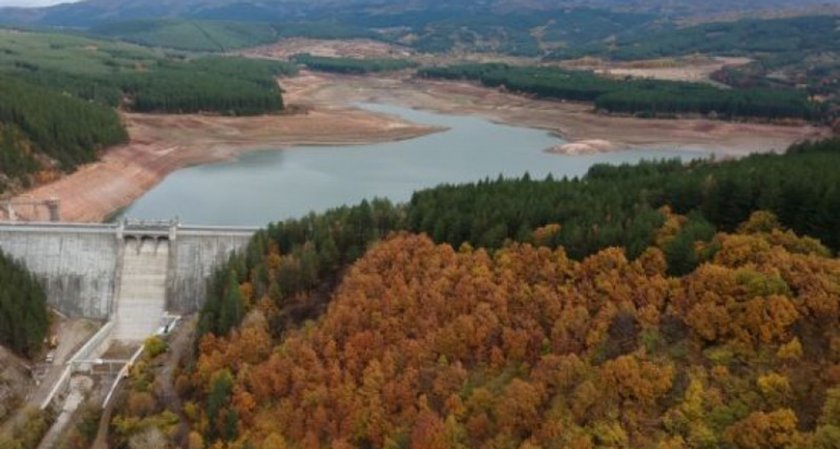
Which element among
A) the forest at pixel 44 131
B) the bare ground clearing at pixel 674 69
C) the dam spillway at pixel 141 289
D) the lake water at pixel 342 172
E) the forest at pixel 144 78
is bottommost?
the dam spillway at pixel 141 289

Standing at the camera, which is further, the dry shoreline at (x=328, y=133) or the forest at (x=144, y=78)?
the forest at (x=144, y=78)

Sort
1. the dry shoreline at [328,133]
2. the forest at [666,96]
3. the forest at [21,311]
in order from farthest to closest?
the forest at [666,96], the dry shoreline at [328,133], the forest at [21,311]

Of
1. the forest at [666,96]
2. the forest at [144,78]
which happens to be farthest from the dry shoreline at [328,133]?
the forest at [144,78]

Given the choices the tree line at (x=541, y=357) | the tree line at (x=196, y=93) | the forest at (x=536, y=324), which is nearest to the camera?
the tree line at (x=541, y=357)

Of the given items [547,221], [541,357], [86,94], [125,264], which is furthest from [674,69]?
[541,357]

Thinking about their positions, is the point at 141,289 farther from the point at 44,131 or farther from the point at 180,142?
the point at 180,142

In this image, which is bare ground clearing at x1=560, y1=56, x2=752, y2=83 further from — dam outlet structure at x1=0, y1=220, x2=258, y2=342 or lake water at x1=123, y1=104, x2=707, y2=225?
dam outlet structure at x1=0, y1=220, x2=258, y2=342

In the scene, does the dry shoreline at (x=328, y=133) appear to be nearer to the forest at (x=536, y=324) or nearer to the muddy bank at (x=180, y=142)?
the muddy bank at (x=180, y=142)
